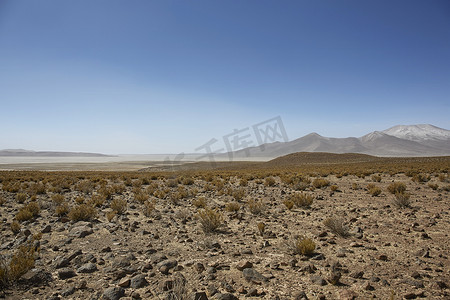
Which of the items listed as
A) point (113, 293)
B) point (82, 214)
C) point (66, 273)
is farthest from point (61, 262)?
point (82, 214)

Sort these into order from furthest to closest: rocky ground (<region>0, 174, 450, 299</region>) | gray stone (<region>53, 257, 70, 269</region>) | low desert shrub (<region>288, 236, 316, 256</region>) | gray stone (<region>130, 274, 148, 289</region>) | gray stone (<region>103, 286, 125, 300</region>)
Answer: low desert shrub (<region>288, 236, 316, 256</region>) → gray stone (<region>53, 257, 70, 269</region>) → gray stone (<region>130, 274, 148, 289</region>) → rocky ground (<region>0, 174, 450, 299</region>) → gray stone (<region>103, 286, 125, 300</region>)

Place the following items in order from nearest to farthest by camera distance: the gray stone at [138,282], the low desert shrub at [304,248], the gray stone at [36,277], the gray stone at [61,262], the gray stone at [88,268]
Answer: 1. the gray stone at [138,282]
2. the gray stone at [36,277]
3. the gray stone at [88,268]
4. the gray stone at [61,262]
5. the low desert shrub at [304,248]

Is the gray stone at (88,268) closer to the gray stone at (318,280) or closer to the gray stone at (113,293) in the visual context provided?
the gray stone at (113,293)

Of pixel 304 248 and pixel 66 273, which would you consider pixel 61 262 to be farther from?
pixel 304 248

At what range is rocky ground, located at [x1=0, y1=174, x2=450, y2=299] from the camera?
11.7 feet

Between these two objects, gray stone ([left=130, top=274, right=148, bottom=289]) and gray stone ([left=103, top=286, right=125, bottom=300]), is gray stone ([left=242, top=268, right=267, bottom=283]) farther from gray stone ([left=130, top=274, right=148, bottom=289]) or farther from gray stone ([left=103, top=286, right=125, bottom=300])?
gray stone ([left=103, top=286, right=125, bottom=300])

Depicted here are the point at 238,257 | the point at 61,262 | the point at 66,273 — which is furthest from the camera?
the point at 238,257

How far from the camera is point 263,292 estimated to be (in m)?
3.51

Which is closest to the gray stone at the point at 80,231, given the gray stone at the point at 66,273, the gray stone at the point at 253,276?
the gray stone at the point at 66,273

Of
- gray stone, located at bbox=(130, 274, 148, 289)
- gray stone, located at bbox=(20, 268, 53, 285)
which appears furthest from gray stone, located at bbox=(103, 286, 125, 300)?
gray stone, located at bbox=(20, 268, 53, 285)

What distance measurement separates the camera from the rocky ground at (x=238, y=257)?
3.55m

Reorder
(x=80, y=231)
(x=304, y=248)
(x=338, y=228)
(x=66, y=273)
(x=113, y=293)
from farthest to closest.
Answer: (x=80, y=231)
(x=338, y=228)
(x=304, y=248)
(x=66, y=273)
(x=113, y=293)

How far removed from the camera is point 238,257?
4828mm

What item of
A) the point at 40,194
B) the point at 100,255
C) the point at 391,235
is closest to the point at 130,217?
the point at 100,255
